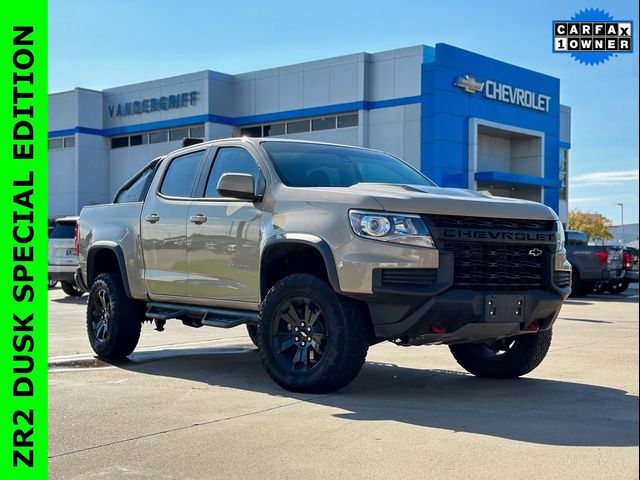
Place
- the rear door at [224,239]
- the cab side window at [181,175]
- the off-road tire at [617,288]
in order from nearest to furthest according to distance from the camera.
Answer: the rear door at [224,239] < the cab side window at [181,175] < the off-road tire at [617,288]

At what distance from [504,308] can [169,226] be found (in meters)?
3.30

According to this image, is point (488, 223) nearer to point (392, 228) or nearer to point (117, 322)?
point (392, 228)

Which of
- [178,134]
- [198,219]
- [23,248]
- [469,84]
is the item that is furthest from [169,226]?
[178,134]

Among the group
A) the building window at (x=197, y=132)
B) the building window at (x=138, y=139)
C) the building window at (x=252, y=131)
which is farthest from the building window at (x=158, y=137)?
the building window at (x=252, y=131)

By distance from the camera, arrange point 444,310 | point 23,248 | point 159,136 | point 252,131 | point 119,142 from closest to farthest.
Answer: point 23,248, point 444,310, point 252,131, point 159,136, point 119,142

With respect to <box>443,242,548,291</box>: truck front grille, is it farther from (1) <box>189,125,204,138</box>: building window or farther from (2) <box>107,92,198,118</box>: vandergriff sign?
(2) <box>107,92,198,118</box>: vandergriff sign

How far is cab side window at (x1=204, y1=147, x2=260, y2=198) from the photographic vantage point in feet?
24.4

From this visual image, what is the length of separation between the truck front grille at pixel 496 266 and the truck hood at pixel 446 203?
233 mm

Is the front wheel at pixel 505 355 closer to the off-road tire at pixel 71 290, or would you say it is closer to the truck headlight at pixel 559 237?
the truck headlight at pixel 559 237

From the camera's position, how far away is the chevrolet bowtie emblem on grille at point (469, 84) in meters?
34.4

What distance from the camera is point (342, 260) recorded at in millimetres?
6172

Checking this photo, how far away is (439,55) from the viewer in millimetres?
33688

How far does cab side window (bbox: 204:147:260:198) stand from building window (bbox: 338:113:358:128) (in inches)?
1178

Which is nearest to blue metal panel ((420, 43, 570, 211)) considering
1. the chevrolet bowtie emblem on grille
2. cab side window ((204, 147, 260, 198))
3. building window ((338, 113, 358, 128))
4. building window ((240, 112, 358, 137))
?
the chevrolet bowtie emblem on grille
